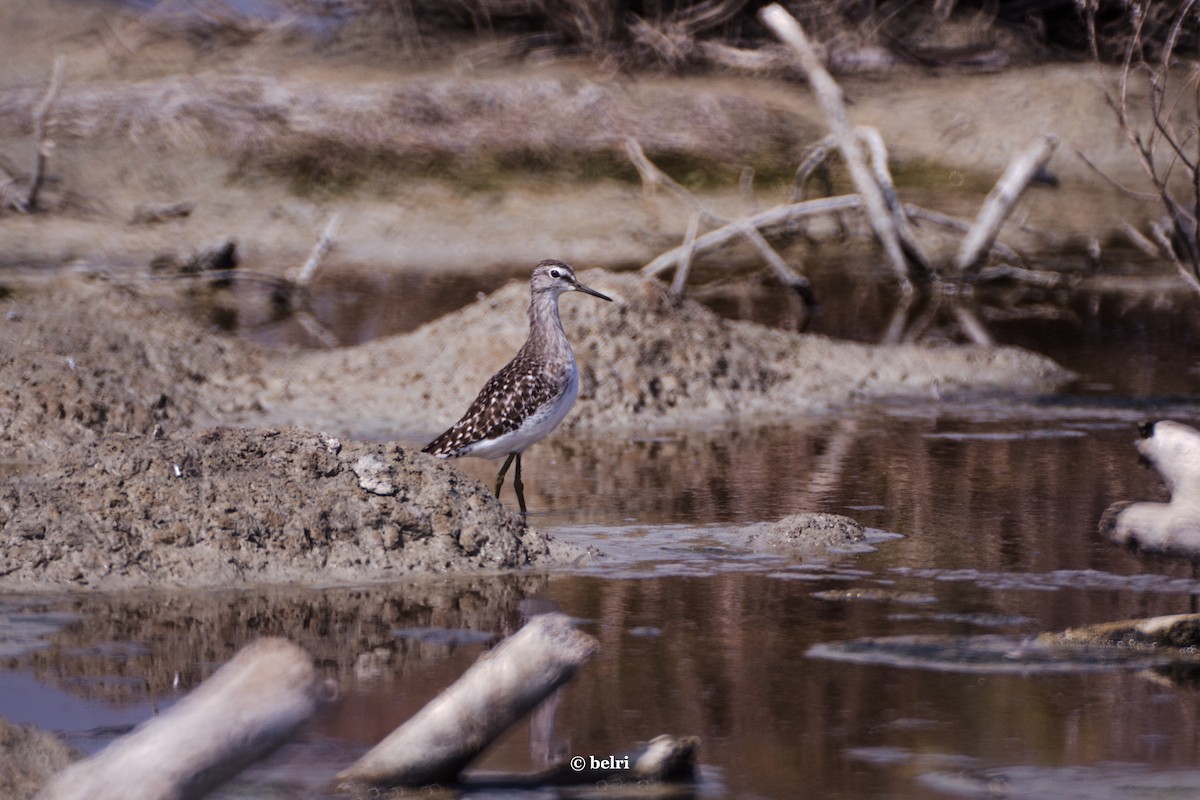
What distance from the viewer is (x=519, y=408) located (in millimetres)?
9172

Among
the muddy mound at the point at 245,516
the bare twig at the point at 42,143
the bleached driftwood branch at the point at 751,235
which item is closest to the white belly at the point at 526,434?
the muddy mound at the point at 245,516

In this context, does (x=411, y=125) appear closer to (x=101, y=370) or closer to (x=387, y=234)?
(x=387, y=234)

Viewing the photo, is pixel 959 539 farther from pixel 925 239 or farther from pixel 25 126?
pixel 25 126

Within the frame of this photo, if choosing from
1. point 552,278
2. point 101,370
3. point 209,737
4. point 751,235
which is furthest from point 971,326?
point 209,737

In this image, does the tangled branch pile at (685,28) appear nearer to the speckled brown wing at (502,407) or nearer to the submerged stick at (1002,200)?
the submerged stick at (1002,200)

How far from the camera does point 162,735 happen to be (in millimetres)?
4297

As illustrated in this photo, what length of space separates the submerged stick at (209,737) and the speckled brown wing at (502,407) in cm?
477

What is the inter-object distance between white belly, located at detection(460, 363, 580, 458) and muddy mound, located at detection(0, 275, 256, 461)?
8.94 feet

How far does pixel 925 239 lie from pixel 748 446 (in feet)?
33.6

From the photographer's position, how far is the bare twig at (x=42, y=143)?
18.4 metres

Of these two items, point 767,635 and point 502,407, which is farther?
point 502,407

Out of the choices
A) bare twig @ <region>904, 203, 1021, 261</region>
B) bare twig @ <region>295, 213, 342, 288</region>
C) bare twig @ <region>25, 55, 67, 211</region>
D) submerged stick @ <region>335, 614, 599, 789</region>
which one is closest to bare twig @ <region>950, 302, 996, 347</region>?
bare twig @ <region>904, 203, 1021, 261</region>

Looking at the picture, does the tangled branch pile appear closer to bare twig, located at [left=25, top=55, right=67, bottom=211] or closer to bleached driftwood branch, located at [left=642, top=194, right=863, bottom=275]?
bare twig, located at [left=25, top=55, right=67, bottom=211]

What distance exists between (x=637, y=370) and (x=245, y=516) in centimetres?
510
